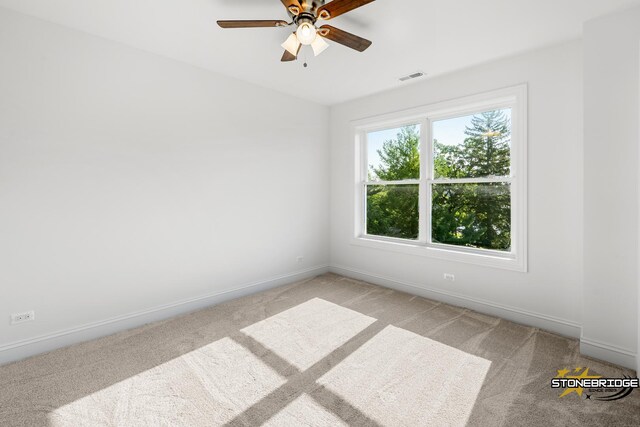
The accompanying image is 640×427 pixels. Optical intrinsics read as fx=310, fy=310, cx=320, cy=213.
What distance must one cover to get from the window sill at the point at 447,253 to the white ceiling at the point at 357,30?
1993 millimetres

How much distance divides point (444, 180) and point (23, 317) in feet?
13.6

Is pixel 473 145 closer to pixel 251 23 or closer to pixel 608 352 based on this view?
pixel 608 352

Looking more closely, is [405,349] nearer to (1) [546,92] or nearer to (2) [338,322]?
(2) [338,322]

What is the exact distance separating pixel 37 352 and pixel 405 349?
2941 millimetres

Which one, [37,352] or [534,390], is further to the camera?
[37,352]

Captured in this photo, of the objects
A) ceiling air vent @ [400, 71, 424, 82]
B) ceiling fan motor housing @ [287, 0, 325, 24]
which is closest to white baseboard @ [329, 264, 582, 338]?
ceiling air vent @ [400, 71, 424, 82]

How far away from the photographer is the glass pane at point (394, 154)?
3984 mm

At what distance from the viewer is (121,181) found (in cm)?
283

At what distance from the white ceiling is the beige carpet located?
2598 millimetres

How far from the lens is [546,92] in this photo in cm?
282

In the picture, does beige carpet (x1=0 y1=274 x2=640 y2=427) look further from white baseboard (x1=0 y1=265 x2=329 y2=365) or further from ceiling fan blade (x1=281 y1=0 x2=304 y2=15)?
ceiling fan blade (x1=281 y1=0 x2=304 y2=15)

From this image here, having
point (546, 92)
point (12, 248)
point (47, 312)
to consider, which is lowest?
point (47, 312)

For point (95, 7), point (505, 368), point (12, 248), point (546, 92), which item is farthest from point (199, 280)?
point (546, 92)

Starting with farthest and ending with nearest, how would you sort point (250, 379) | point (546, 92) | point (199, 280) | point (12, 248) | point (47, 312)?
point (199, 280), point (546, 92), point (47, 312), point (12, 248), point (250, 379)
